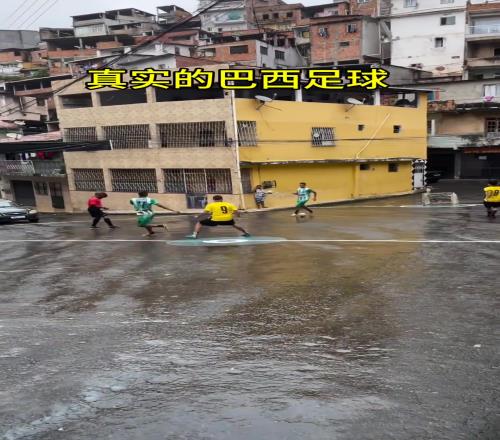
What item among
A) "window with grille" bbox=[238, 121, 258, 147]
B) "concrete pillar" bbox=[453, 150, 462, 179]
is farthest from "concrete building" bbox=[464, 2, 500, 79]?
"window with grille" bbox=[238, 121, 258, 147]

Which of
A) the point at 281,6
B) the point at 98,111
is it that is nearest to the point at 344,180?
the point at 98,111

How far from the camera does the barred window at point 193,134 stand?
83.2ft

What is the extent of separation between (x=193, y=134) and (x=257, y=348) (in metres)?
22.5

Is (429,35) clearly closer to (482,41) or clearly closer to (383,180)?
(482,41)

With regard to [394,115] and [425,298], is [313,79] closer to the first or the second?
[394,115]

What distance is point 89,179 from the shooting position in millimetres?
31578

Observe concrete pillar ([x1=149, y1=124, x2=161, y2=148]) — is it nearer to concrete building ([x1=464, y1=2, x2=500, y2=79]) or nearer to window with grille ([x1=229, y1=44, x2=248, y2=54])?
window with grille ([x1=229, y1=44, x2=248, y2=54])

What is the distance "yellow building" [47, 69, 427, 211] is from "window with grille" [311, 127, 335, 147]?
62mm

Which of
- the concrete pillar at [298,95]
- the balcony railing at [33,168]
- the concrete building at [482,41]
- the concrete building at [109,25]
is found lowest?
the balcony railing at [33,168]

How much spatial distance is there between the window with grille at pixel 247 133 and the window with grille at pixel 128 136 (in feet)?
20.1

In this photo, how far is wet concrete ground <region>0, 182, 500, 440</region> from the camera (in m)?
3.39

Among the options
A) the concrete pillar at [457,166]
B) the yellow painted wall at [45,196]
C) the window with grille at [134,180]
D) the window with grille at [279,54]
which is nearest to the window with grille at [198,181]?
the window with grille at [134,180]

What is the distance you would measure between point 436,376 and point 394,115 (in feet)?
100

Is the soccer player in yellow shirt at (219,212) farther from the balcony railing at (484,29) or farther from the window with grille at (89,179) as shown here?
the balcony railing at (484,29)
